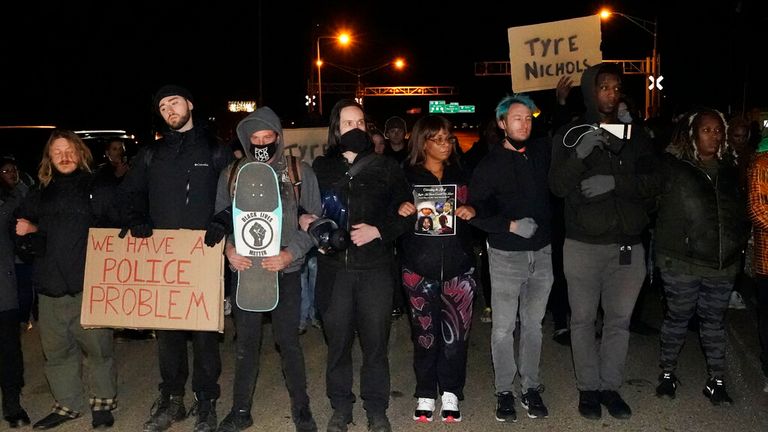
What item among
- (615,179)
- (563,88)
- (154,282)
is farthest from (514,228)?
(154,282)

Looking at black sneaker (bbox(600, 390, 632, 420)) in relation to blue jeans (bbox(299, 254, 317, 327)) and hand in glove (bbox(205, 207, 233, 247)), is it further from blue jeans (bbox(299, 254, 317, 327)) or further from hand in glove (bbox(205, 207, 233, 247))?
blue jeans (bbox(299, 254, 317, 327))

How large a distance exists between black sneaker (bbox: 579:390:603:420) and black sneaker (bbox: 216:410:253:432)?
2.29m

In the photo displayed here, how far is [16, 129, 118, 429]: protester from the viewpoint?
16.5 ft

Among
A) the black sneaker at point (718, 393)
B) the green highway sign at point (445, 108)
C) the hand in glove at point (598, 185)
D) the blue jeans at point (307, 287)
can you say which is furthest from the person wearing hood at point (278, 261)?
the green highway sign at point (445, 108)

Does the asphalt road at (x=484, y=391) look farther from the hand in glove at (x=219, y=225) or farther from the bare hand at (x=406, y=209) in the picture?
the bare hand at (x=406, y=209)

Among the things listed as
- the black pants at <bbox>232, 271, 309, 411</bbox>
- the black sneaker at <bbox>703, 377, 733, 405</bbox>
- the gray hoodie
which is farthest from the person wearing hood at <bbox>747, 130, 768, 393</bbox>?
the black pants at <bbox>232, 271, 309, 411</bbox>

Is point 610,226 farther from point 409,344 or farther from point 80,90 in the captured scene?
point 80,90

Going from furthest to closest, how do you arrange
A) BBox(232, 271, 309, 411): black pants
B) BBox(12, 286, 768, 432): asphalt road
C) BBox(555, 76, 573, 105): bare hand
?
BBox(555, 76, 573, 105): bare hand → BBox(12, 286, 768, 432): asphalt road → BBox(232, 271, 309, 411): black pants

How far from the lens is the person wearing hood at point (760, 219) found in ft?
16.8

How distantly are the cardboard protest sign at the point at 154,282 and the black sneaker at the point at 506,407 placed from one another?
6.44 ft

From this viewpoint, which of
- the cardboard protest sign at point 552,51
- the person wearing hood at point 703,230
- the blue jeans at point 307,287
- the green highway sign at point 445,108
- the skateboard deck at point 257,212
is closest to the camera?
the skateboard deck at point 257,212

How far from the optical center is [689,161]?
5.16 meters

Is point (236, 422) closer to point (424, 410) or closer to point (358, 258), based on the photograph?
point (424, 410)

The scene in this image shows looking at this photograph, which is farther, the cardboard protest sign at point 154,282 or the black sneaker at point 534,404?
the black sneaker at point 534,404
